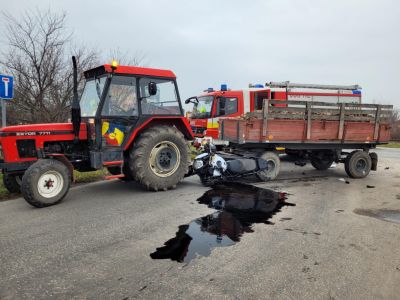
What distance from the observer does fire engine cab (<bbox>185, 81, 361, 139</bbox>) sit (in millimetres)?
12414

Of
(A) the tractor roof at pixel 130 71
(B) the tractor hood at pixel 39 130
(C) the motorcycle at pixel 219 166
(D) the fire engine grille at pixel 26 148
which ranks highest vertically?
→ (A) the tractor roof at pixel 130 71

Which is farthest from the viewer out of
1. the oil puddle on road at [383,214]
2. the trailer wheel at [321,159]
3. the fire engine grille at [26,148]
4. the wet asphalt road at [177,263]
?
the trailer wheel at [321,159]

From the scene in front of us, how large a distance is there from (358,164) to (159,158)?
5708 millimetres

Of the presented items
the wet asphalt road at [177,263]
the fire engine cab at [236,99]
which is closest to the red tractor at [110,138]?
Result: the wet asphalt road at [177,263]

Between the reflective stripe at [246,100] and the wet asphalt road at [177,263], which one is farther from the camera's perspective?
A: the reflective stripe at [246,100]

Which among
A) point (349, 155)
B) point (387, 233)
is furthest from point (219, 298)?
point (349, 155)

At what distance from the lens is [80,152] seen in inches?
253

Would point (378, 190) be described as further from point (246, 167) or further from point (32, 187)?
point (32, 187)

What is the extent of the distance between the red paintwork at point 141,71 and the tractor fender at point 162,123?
0.89 metres

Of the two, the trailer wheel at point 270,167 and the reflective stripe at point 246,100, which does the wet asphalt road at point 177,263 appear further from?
the reflective stripe at point 246,100

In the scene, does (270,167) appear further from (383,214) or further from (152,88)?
(152,88)

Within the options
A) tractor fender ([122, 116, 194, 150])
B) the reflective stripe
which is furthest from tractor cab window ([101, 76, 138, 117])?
the reflective stripe

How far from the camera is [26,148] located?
5773 mm

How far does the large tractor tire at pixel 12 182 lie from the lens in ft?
20.3
